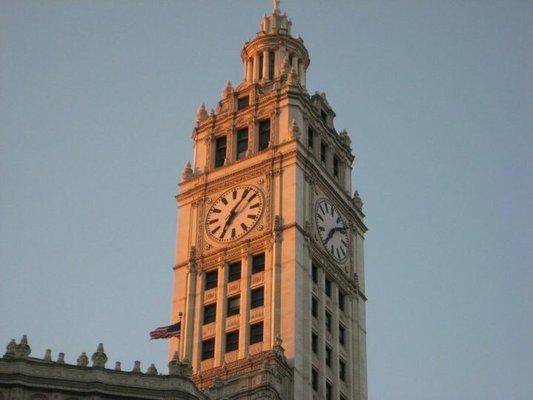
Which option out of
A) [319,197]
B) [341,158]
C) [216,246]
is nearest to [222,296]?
[216,246]

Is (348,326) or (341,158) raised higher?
(341,158)

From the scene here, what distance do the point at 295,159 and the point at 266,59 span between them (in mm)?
19948

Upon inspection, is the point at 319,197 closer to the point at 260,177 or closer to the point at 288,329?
the point at 260,177

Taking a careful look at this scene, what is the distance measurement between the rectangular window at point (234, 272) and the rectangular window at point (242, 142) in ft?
40.1

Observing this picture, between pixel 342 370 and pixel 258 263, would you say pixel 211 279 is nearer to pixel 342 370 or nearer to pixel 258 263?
pixel 258 263

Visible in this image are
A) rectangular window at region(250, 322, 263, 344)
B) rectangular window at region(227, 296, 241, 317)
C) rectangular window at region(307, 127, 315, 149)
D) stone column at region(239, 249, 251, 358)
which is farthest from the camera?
rectangular window at region(307, 127, 315, 149)

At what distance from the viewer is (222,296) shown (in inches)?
4961

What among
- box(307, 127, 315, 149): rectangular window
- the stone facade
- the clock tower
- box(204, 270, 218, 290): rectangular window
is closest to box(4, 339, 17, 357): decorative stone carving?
the stone facade

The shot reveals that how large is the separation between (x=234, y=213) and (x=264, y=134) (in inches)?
395

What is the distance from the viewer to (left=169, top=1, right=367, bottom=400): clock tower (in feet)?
393

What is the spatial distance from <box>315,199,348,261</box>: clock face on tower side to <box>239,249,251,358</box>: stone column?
25.5 ft

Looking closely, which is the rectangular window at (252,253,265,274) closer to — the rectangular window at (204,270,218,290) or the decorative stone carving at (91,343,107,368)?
the rectangular window at (204,270,218,290)

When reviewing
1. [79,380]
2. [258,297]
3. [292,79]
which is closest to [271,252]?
[258,297]

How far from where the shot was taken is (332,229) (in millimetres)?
132250
